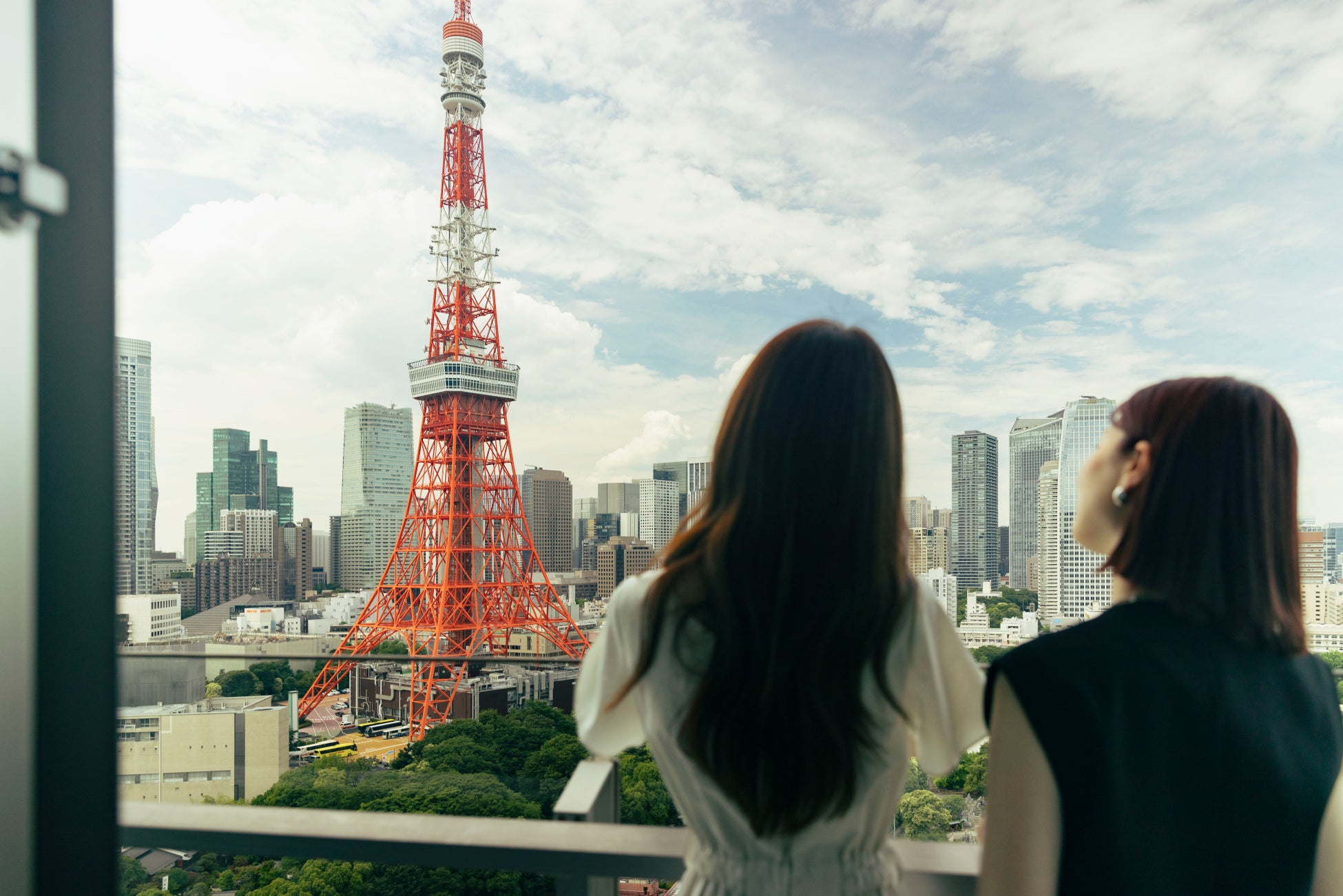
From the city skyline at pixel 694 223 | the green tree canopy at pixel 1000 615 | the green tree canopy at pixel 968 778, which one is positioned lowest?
the green tree canopy at pixel 968 778

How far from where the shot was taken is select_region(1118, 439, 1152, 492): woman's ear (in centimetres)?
75

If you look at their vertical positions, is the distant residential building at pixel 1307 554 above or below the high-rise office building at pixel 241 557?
above

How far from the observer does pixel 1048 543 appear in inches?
123

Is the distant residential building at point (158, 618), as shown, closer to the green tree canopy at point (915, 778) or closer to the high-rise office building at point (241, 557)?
the green tree canopy at point (915, 778)

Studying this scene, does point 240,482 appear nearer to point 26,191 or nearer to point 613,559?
point 613,559

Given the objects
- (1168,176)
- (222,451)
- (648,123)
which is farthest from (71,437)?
(648,123)

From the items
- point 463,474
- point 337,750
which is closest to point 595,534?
point 337,750

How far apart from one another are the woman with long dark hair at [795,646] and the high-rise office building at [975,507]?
292cm

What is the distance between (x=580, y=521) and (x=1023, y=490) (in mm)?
4623

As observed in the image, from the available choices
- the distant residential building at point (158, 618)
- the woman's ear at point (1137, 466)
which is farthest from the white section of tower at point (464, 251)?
the woman's ear at point (1137, 466)

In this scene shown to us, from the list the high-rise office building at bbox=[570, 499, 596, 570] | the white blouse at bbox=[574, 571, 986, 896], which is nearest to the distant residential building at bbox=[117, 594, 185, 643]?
the white blouse at bbox=[574, 571, 986, 896]

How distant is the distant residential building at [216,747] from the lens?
152 centimetres

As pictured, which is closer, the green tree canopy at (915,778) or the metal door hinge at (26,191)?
the metal door hinge at (26,191)

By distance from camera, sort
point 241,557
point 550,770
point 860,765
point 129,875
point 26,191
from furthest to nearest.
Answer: point 241,557 < point 550,770 < point 129,875 < point 860,765 < point 26,191
